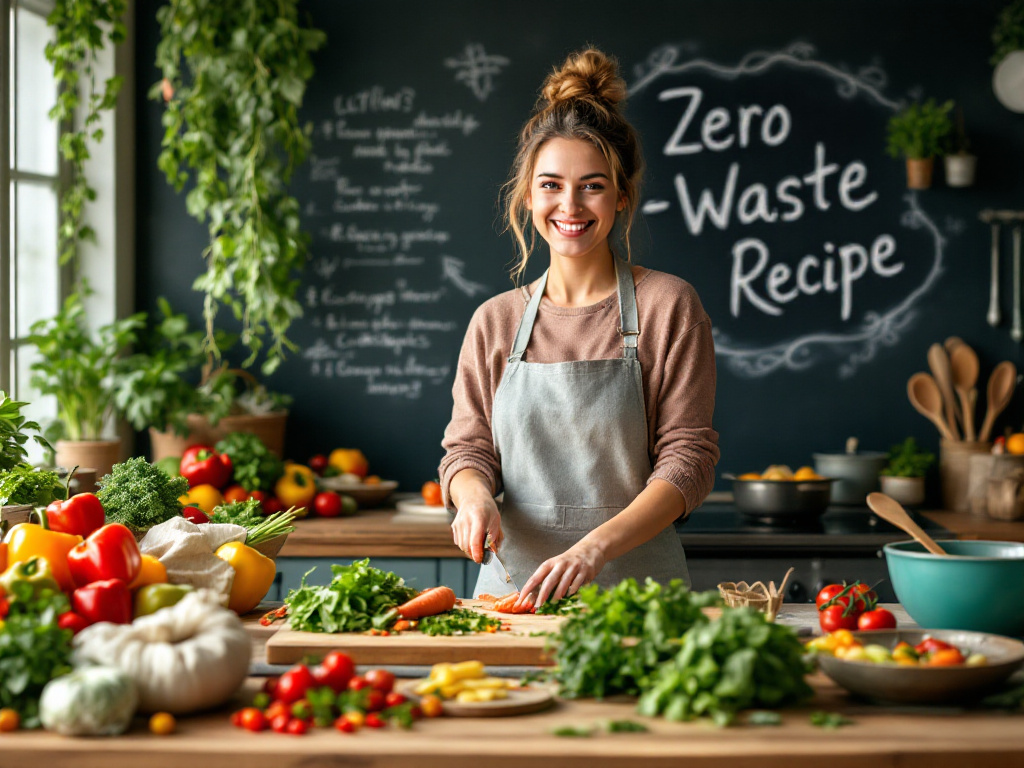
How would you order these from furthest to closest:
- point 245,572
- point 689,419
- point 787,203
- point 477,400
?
point 787,203 → point 477,400 → point 689,419 → point 245,572

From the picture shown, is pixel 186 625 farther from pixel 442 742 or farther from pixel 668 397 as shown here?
pixel 668 397

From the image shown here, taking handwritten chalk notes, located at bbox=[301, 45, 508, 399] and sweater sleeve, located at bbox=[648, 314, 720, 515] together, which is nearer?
sweater sleeve, located at bbox=[648, 314, 720, 515]

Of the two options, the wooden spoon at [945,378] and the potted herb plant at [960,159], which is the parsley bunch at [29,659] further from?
the potted herb plant at [960,159]

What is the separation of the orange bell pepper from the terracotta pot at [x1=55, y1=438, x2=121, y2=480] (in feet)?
5.79

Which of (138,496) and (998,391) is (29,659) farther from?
(998,391)

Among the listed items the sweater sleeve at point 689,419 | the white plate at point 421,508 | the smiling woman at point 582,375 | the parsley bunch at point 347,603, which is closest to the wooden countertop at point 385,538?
the white plate at point 421,508

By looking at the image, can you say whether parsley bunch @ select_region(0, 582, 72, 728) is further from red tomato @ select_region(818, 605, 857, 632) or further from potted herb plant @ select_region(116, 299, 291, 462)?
potted herb plant @ select_region(116, 299, 291, 462)

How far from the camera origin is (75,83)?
9.86 feet

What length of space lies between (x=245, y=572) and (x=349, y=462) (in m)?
1.91

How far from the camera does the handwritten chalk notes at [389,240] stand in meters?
3.67

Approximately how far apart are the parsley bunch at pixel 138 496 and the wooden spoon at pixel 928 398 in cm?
261

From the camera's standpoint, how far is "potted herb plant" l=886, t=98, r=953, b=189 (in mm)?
3469

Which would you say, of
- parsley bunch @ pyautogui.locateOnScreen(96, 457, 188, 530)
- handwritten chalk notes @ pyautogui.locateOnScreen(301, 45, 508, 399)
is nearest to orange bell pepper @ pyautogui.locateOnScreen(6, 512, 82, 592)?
parsley bunch @ pyautogui.locateOnScreen(96, 457, 188, 530)

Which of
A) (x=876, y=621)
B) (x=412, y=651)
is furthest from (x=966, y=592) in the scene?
(x=412, y=651)
